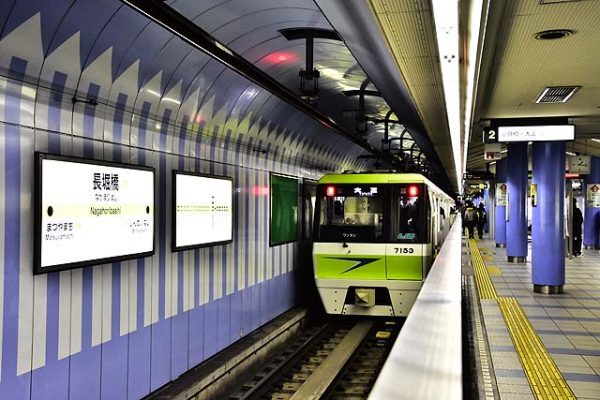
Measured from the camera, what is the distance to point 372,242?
953 cm

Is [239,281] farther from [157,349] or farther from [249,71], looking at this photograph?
[249,71]

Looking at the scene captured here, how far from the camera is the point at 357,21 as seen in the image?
436cm

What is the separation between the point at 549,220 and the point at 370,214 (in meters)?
4.02

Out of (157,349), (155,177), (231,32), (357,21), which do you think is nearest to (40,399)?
(157,349)

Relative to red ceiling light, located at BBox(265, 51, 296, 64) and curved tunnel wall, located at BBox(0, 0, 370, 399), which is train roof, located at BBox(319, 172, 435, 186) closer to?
curved tunnel wall, located at BBox(0, 0, 370, 399)

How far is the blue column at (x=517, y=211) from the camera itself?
1670 cm

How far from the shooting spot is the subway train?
944 cm

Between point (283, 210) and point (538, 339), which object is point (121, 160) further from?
point (538, 339)

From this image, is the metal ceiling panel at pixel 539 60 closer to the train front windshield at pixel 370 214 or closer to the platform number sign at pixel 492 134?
the platform number sign at pixel 492 134

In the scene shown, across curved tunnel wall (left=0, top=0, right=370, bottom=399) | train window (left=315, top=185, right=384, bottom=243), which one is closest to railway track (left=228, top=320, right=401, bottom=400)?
curved tunnel wall (left=0, top=0, right=370, bottom=399)

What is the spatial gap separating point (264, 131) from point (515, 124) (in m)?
4.76

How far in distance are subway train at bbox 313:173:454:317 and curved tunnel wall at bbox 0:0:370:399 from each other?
1745 mm

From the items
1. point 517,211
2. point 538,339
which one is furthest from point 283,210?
point 517,211

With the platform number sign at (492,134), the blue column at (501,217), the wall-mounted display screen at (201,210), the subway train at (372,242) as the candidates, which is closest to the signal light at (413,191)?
the subway train at (372,242)
